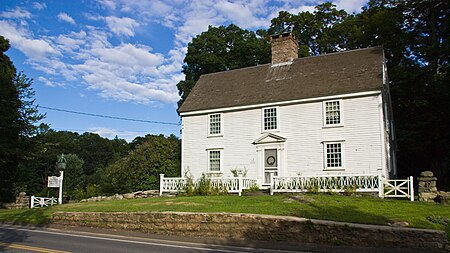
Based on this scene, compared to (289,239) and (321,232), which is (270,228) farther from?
(321,232)

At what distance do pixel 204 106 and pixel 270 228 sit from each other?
1510 centimetres

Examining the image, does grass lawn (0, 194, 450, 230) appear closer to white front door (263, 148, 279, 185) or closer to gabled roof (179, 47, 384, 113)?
white front door (263, 148, 279, 185)

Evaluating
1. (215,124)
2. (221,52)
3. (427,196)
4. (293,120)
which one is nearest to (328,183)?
(427,196)

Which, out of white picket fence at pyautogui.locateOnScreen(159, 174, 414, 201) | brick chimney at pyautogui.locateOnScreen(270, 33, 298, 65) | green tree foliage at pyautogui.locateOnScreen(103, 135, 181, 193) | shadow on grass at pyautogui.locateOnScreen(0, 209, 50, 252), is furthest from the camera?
green tree foliage at pyautogui.locateOnScreen(103, 135, 181, 193)

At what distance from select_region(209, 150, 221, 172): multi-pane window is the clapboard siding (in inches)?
13.6

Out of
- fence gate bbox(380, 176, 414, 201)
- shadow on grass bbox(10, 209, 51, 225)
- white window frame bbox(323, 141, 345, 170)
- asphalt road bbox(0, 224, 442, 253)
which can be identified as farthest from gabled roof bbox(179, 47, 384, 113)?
asphalt road bbox(0, 224, 442, 253)

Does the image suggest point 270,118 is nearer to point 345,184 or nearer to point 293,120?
point 293,120

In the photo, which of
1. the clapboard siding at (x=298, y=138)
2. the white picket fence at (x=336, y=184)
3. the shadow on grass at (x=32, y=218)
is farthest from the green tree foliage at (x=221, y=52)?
the shadow on grass at (x=32, y=218)

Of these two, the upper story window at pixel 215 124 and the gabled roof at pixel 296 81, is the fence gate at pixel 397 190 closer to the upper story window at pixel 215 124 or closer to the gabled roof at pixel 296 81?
the gabled roof at pixel 296 81

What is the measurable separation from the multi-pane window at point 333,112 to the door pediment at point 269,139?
9.32ft

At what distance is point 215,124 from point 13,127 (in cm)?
1518

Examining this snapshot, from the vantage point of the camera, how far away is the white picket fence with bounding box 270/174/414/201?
1827 cm

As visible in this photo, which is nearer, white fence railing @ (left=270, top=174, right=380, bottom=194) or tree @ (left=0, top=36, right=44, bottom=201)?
white fence railing @ (left=270, top=174, right=380, bottom=194)

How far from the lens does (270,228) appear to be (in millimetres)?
12547
